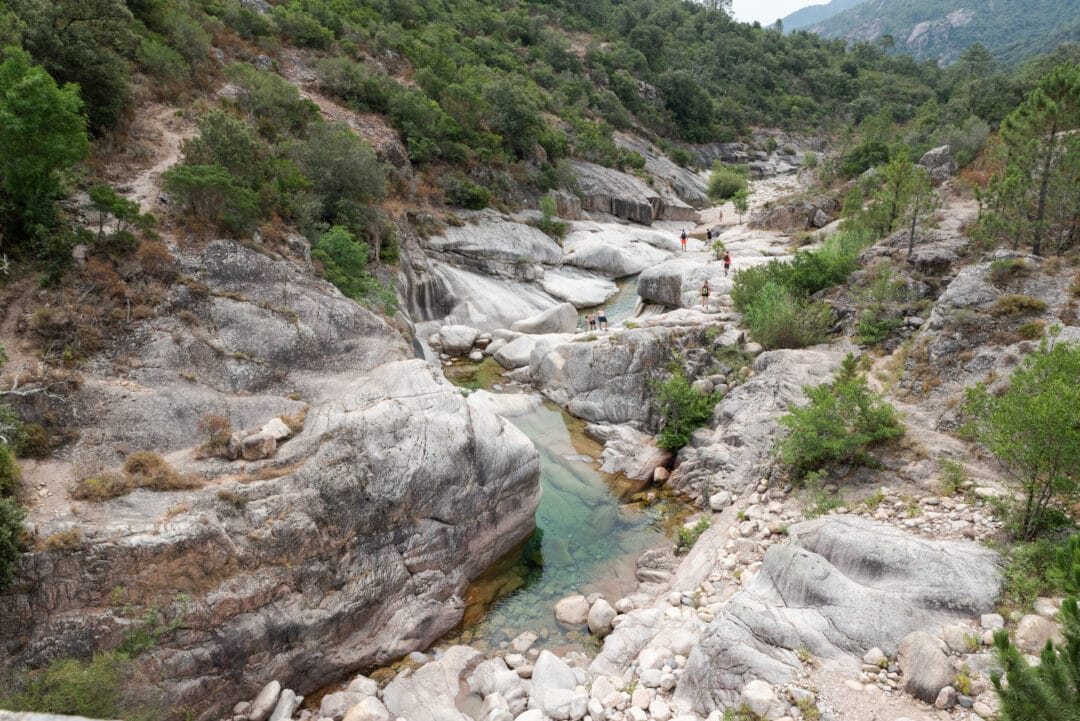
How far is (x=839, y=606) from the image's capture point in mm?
10828

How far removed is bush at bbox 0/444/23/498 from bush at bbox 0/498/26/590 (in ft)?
2.58

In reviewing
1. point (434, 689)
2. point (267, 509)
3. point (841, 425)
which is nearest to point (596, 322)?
point (841, 425)

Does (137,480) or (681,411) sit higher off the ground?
(137,480)

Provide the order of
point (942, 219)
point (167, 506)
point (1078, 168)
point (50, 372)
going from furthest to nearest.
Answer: point (942, 219) → point (1078, 168) → point (50, 372) → point (167, 506)

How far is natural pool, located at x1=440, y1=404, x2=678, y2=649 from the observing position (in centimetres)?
1502

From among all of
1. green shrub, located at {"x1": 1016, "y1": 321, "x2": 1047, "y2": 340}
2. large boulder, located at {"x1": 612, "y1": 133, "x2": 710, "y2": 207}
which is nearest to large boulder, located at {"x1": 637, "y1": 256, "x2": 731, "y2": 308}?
green shrub, located at {"x1": 1016, "y1": 321, "x2": 1047, "y2": 340}

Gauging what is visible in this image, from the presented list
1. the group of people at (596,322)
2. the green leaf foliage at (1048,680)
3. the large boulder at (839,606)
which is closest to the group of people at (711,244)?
the group of people at (596,322)

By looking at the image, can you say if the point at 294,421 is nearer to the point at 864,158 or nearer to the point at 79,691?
the point at 79,691

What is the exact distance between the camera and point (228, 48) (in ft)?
122

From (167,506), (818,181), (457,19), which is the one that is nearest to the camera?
(167,506)

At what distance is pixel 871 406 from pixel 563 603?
10.5 metres

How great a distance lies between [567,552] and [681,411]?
7830mm

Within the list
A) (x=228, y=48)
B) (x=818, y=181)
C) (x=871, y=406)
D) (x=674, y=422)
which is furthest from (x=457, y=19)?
(x=871, y=406)

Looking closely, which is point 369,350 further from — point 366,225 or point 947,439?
point 947,439
